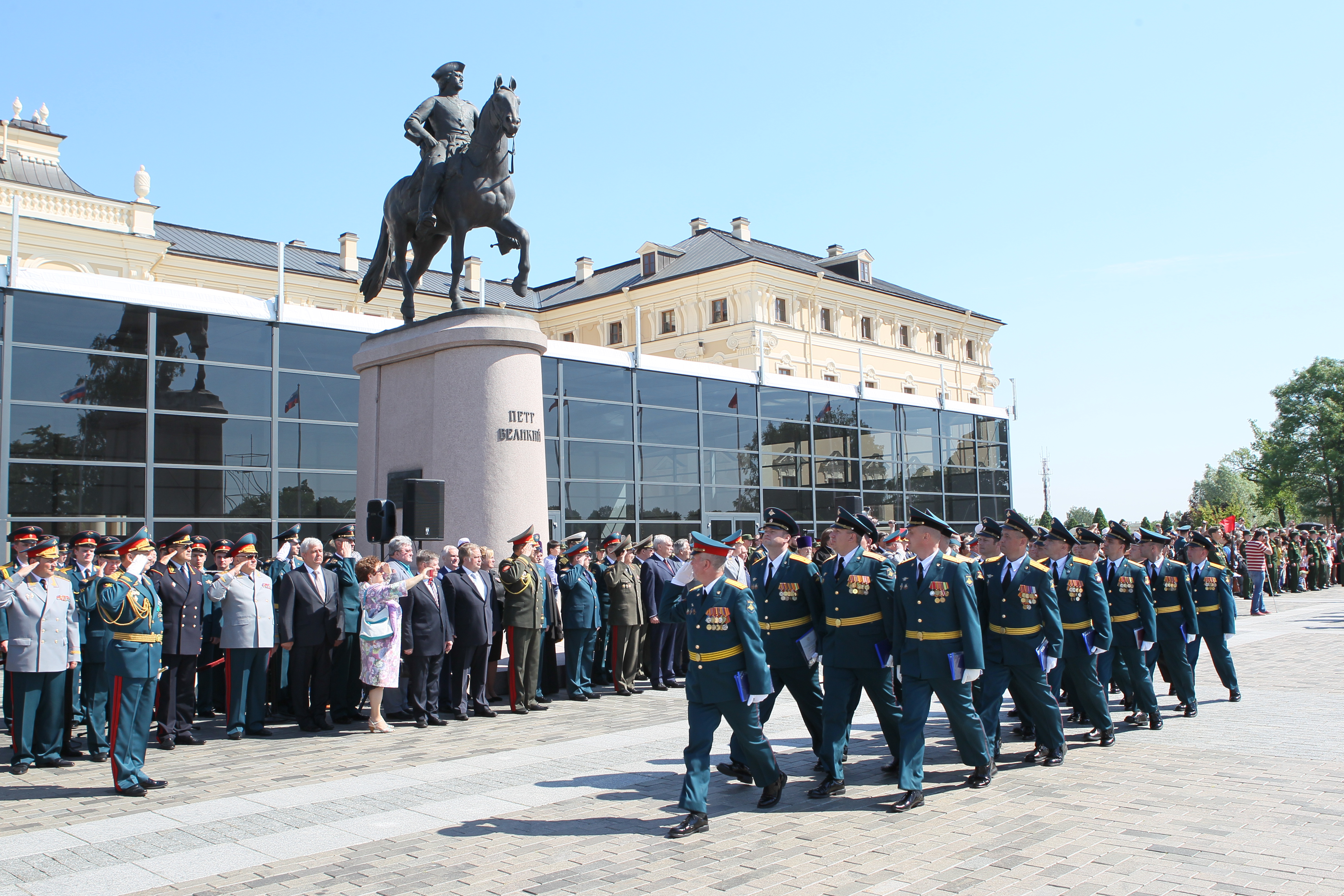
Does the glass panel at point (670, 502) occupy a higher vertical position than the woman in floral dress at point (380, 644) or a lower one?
higher

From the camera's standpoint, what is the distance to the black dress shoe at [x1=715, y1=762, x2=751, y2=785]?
7262mm

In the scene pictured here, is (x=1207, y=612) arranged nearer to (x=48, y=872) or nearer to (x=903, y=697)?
(x=903, y=697)

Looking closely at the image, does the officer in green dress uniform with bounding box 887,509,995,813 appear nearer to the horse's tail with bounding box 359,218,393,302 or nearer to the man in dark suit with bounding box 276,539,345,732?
the man in dark suit with bounding box 276,539,345,732

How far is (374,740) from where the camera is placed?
930 cm

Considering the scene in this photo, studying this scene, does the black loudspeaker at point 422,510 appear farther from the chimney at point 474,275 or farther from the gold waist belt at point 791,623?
the chimney at point 474,275

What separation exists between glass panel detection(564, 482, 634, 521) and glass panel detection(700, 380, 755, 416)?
385 cm

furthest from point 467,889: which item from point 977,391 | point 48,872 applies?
point 977,391

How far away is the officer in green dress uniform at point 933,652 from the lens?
648 cm

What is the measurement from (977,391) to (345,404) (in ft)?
141

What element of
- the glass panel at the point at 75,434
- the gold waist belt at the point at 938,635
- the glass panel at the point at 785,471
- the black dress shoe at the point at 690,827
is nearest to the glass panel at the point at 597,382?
the glass panel at the point at 785,471

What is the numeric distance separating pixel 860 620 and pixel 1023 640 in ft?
4.54

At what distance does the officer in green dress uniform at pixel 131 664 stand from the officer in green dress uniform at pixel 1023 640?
5.96 m

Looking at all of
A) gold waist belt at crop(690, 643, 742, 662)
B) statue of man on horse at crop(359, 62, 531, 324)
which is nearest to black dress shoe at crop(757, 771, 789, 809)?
gold waist belt at crop(690, 643, 742, 662)

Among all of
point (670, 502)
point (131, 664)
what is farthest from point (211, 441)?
point (131, 664)
